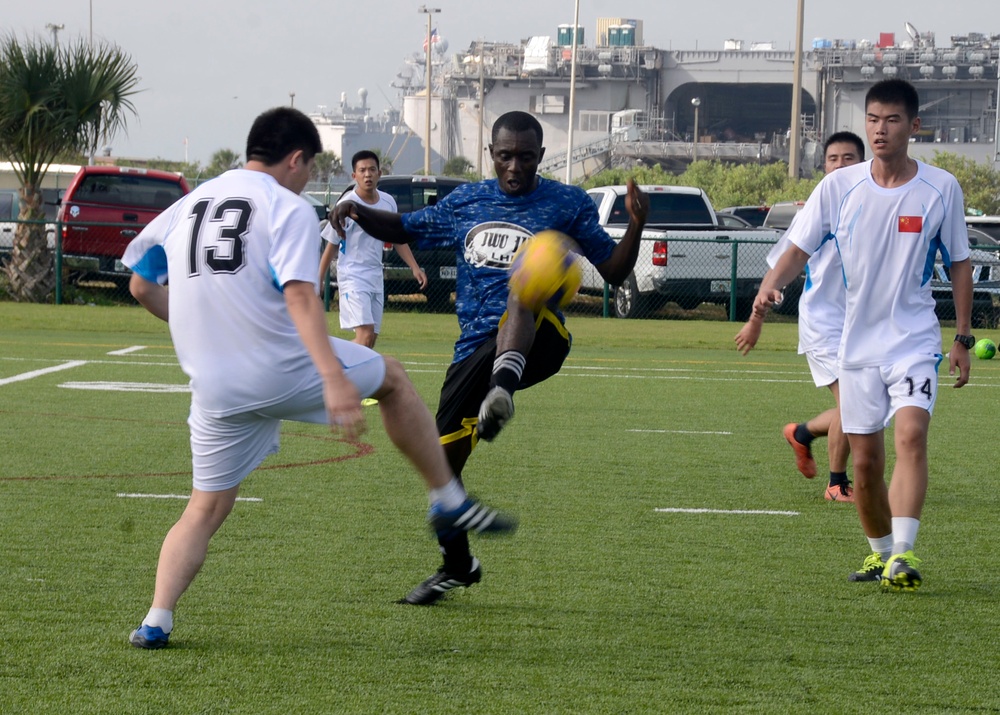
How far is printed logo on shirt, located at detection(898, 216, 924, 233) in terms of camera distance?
5.97m

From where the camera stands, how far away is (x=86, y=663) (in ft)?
15.4

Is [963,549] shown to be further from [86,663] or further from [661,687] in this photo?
[86,663]

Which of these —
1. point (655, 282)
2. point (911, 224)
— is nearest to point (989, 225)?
point (655, 282)

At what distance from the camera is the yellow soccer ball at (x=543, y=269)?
18.7 ft

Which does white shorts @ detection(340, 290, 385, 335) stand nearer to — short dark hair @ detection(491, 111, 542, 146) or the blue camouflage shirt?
the blue camouflage shirt

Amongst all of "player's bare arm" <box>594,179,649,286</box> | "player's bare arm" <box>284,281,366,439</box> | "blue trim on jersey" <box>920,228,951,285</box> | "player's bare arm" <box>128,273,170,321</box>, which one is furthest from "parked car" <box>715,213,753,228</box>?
"player's bare arm" <box>284,281,366,439</box>

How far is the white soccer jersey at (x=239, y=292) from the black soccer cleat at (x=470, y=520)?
2.70 feet

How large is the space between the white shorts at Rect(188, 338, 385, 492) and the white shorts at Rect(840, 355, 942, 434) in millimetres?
2326

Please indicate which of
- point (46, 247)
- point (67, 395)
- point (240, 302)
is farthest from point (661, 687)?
point (46, 247)

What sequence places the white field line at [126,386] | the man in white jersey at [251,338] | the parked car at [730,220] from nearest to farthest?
the man in white jersey at [251,338]
the white field line at [126,386]
the parked car at [730,220]

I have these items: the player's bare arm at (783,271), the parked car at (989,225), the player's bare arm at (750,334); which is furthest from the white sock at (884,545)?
the parked car at (989,225)

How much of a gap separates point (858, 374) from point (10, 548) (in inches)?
154

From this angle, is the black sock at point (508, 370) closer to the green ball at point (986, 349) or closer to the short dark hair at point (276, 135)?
the short dark hair at point (276, 135)

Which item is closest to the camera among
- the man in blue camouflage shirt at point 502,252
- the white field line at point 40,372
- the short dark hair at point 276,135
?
the short dark hair at point 276,135
